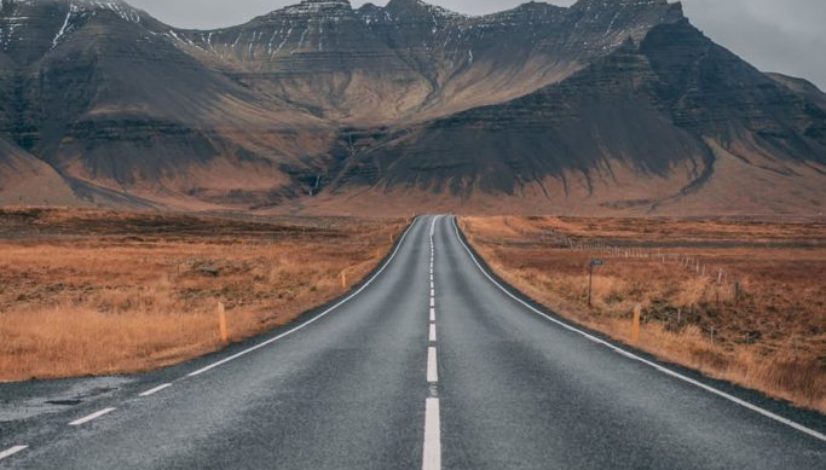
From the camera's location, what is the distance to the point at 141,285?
119ft

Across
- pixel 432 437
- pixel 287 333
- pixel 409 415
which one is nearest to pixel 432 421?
pixel 409 415

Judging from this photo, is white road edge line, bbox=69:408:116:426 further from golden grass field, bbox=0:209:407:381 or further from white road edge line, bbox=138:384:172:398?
golden grass field, bbox=0:209:407:381

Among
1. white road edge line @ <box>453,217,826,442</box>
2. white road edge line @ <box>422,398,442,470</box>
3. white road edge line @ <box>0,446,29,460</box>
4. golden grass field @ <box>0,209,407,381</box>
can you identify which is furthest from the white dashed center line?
golden grass field @ <box>0,209,407,381</box>

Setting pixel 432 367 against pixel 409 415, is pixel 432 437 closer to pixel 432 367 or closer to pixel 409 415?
pixel 409 415

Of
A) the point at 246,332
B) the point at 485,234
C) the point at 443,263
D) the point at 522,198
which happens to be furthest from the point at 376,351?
the point at 522,198

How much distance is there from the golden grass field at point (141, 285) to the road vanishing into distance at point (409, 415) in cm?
282

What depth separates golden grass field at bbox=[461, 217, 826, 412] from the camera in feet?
47.8

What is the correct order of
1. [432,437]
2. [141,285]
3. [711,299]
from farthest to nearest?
[141,285], [711,299], [432,437]

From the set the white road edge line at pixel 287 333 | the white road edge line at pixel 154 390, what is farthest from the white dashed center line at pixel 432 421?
the white road edge line at pixel 154 390

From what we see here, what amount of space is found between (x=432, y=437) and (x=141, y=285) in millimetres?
31088

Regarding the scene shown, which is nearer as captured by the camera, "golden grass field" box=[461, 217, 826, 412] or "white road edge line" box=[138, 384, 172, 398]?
"white road edge line" box=[138, 384, 172, 398]

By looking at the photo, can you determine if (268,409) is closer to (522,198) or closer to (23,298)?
(23,298)

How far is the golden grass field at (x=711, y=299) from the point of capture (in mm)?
14578

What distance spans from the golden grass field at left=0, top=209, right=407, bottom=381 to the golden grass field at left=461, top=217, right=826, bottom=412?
977cm
